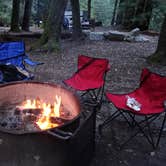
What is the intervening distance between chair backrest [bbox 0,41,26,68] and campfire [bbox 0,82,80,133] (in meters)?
1.82

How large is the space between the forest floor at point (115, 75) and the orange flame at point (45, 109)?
0.67 meters

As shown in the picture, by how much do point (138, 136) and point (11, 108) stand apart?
158cm

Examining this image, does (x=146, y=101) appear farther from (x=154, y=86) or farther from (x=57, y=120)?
(x=57, y=120)

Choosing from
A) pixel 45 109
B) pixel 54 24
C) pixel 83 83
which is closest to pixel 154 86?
pixel 83 83

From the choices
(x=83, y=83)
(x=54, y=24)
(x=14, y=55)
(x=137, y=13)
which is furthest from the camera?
(x=137, y=13)

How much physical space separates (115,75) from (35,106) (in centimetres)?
303

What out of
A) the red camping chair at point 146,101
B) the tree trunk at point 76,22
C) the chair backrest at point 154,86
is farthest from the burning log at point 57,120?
the tree trunk at point 76,22

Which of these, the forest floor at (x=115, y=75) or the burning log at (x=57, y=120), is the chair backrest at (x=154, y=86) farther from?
the burning log at (x=57, y=120)

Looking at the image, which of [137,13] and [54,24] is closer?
[54,24]

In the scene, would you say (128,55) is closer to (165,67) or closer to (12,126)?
(165,67)

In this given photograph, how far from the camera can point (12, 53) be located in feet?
16.7

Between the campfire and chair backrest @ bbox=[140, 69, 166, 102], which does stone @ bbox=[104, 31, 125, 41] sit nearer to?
chair backrest @ bbox=[140, 69, 166, 102]

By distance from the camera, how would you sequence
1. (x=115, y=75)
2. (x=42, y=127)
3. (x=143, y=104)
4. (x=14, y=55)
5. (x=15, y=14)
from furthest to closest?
(x=15, y=14), (x=115, y=75), (x=14, y=55), (x=143, y=104), (x=42, y=127)

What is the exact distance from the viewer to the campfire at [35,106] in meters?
2.67
